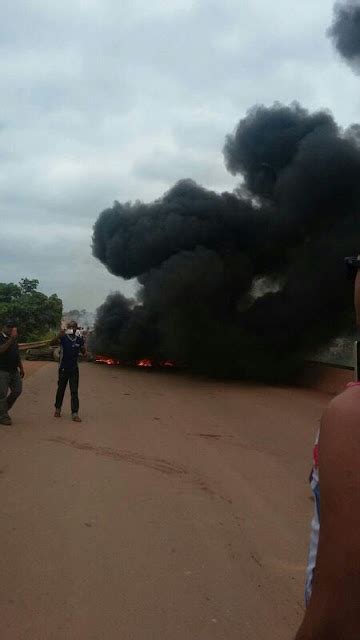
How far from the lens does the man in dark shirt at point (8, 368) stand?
27.5 ft

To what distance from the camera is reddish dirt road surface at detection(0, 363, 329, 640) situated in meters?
3.05

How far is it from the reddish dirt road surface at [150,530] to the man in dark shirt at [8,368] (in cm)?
35

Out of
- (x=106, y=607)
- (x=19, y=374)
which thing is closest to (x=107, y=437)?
(x=19, y=374)

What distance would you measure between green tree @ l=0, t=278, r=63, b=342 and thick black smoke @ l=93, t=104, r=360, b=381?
8870 mm

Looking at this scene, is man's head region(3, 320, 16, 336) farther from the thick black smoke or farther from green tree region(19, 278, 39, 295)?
green tree region(19, 278, 39, 295)

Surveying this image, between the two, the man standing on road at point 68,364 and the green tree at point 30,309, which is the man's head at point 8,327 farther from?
the green tree at point 30,309

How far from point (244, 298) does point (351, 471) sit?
761 inches

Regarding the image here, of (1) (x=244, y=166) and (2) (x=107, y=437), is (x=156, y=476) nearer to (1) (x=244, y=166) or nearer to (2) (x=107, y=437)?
(2) (x=107, y=437)

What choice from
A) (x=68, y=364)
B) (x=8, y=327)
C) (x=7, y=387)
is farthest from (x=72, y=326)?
(x=7, y=387)

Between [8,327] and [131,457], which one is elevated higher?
[8,327]

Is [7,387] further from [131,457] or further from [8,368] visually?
[131,457]

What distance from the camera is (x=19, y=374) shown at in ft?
28.6

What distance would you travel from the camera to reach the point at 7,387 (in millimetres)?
8516

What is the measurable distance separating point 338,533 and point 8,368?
8.04 metres
